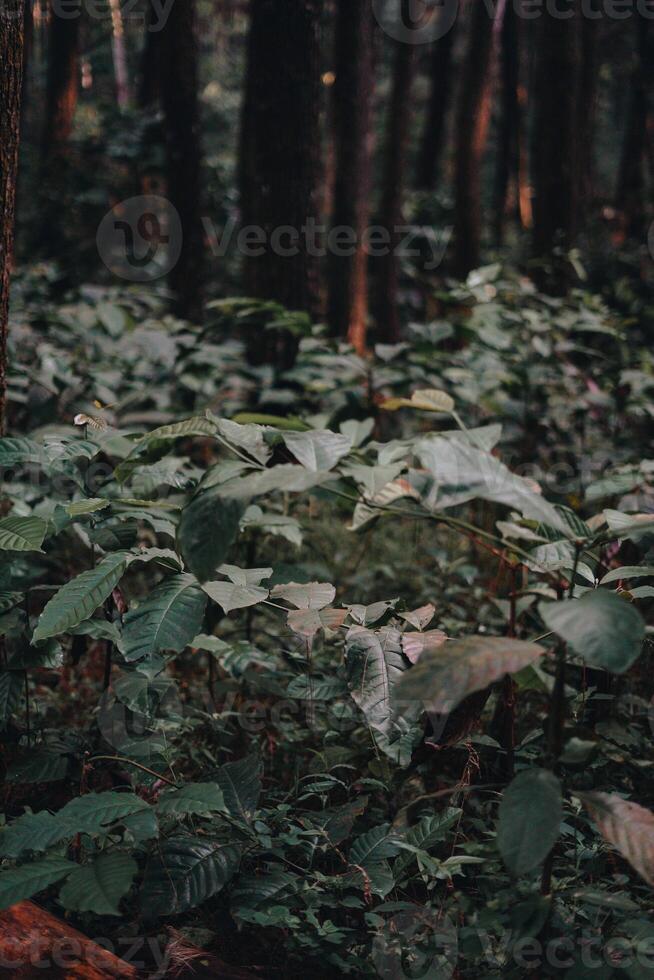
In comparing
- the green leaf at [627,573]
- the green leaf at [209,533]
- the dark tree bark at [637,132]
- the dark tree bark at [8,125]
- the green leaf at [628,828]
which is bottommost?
the green leaf at [628,828]

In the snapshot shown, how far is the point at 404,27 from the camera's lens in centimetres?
1055

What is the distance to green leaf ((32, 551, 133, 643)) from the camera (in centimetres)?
151

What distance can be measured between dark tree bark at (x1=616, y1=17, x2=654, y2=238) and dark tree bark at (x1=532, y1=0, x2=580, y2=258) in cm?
462

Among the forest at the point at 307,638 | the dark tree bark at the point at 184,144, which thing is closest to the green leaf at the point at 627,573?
the forest at the point at 307,638

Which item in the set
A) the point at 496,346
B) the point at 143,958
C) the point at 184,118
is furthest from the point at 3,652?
the point at 184,118

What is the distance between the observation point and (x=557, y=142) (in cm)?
630

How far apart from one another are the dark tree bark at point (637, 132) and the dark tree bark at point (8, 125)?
988 centimetres

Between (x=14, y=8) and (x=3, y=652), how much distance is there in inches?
61.0

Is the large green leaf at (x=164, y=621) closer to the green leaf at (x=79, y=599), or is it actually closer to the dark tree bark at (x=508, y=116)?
the green leaf at (x=79, y=599)

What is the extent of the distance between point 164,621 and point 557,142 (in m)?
5.94

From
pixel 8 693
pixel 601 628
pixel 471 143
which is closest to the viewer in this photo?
pixel 601 628

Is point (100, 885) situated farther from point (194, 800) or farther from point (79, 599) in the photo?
point (79, 599)

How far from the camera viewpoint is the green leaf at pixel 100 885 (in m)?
1.30

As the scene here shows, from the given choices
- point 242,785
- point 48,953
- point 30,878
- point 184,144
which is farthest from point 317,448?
point 184,144
